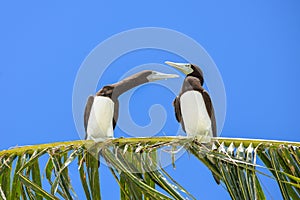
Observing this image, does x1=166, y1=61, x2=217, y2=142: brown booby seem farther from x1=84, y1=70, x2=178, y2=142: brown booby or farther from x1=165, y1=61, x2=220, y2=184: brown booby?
x1=84, y1=70, x2=178, y2=142: brown booby

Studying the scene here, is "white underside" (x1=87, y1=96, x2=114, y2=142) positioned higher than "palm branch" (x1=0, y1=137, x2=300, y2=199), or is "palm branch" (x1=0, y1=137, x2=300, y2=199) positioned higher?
"white underside" (x1=87, y1=96, x2=114, y2=142)

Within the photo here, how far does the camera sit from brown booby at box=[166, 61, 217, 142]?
183 centimetres

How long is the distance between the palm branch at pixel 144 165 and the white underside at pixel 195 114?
0.33 m

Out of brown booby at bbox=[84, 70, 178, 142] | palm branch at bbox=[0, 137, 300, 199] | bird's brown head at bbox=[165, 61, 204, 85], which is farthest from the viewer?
brown booby at bbox=[84, 70, 178, 142]

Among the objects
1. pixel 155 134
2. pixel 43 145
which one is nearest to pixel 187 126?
pixel 155 134

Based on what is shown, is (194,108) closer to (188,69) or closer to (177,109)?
(177,109)

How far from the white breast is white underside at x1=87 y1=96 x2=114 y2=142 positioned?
8.8 inches

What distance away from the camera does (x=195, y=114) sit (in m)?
1.88

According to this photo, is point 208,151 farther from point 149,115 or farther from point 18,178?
point 18,178

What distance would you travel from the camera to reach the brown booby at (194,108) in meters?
1.83

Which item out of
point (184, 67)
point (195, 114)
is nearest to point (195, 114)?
point (195, 114)

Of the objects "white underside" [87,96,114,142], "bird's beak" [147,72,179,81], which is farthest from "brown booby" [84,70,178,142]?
"bird's beak" [147,72,179,81]

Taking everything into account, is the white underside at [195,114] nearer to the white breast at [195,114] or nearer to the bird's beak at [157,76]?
the white breast at [195,114]

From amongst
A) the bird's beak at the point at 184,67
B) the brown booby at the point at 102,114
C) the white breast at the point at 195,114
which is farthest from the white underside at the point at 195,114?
the brown booby at the point at 102,114
